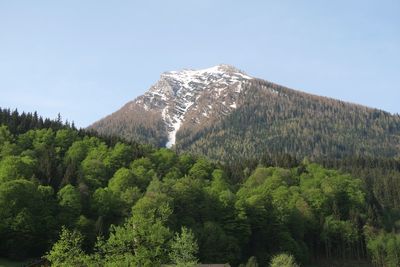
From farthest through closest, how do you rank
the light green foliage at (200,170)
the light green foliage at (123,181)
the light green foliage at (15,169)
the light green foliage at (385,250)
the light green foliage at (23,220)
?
the light green foliage at (200,170)
the light green foliage at (123,181)
the light green foliage at (385,250)
the light green foliage at (15,169)
the light green foliage at (23,220)

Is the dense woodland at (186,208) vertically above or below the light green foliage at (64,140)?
below

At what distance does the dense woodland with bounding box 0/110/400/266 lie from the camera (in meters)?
107

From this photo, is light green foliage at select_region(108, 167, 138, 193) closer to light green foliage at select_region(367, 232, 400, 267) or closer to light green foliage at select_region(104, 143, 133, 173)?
light green foliage at select_region(104, 143, 133, 173)

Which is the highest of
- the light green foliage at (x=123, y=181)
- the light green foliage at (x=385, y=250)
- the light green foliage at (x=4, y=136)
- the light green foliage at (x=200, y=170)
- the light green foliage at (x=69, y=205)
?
the light green foliage at (x=4, y=136)

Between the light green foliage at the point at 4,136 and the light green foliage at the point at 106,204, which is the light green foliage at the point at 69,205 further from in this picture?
the light green foliage at the point at 4,136

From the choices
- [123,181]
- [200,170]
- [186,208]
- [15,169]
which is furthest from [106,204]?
[200,170]

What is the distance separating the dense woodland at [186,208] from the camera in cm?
10656

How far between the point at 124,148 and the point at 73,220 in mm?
65200

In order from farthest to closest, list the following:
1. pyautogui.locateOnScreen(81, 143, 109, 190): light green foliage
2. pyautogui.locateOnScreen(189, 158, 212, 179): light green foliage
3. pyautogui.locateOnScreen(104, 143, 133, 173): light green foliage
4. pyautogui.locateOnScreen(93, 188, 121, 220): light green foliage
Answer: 1. pyautogui.locateOnScreen(189, 158, 212, 179): light green foliage
2. pyautogui.locateOnScreen(104, 143, 133, 173): light green foliage
3. pyautogui.locateOnScreen(81, 143, 109, 190): light green foliage
4. pyautogui.locateOnScreen(93, 188, 121, 220): light green foliage

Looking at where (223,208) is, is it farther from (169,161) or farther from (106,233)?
(169,161)

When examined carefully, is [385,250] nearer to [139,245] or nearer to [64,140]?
[139,245]

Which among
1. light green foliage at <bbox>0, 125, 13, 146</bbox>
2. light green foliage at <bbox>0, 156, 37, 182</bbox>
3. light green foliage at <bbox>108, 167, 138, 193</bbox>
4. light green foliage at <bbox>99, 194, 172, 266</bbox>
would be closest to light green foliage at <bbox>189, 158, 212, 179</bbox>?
light green foliage at <bbox>108, 167, 138, 193</bbox>

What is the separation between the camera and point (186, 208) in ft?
411

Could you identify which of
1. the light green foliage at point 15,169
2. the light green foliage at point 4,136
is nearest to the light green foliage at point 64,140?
the light green foliage at point 4,136
